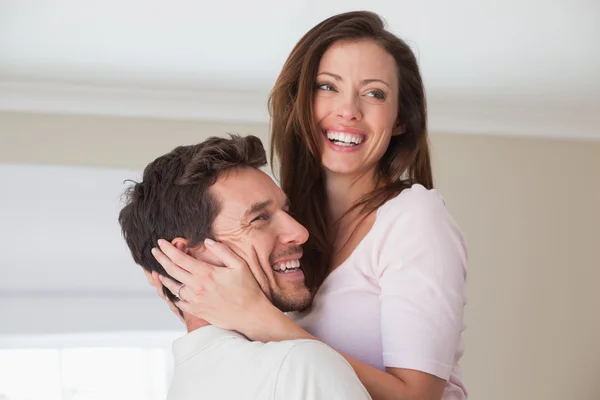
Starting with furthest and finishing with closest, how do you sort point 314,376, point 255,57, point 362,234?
point 255,57 → point 362,234 → point 314,376

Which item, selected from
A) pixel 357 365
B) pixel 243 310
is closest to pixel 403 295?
pixel 357 365

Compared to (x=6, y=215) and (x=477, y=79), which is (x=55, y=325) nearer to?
(x=6, y=215)

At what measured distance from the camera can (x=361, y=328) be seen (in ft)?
5.68

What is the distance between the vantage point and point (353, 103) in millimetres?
1869

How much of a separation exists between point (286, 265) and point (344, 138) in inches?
13.1

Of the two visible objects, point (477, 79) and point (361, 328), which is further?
point (477, 79)

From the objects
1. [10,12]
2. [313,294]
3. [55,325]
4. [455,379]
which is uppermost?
[10,12]

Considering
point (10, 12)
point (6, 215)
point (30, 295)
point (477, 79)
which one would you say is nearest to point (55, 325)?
point (30, 295)

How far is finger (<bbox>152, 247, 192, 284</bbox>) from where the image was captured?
164 centimetres

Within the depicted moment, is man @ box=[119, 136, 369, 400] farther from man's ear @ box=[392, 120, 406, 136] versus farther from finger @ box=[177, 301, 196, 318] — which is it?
man's ear @ box=[392, 120, 406, 136]

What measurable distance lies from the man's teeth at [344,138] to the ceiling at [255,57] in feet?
3.76

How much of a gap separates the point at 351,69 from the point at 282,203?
35 centimetres

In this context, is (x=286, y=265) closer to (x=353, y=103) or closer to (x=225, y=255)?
(x=225, y=255)

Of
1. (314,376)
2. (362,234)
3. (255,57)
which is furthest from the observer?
(255,57)
